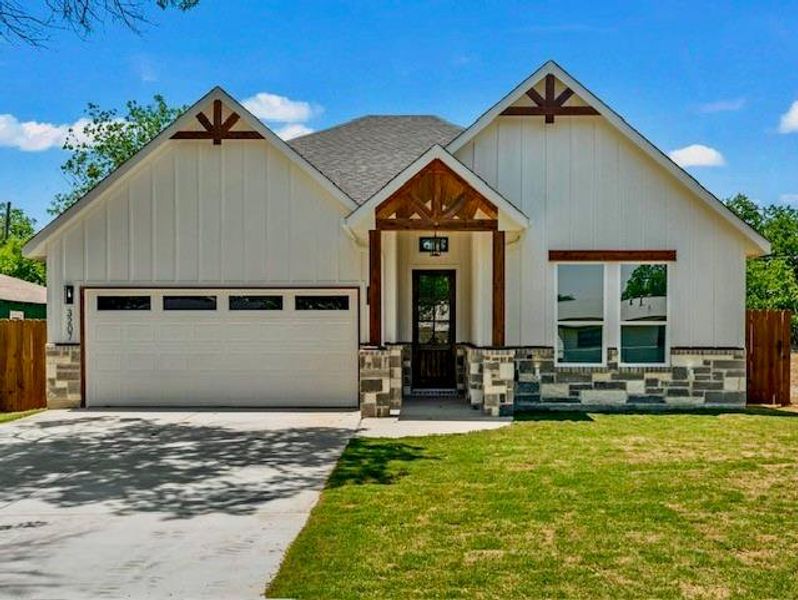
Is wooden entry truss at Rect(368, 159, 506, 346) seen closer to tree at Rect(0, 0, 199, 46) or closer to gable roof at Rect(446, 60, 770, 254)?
gable roof at Rect(446, 60, 770, 254)

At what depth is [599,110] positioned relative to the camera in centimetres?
1249

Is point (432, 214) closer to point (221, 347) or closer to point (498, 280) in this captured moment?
point (498, 280)

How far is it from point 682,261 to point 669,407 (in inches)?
105

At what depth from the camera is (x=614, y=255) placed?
12.7m

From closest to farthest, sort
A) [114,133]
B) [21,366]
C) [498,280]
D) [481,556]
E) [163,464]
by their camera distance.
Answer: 1. [481,556]
2. [163,464]
3. [498,280]
4. [21,366]
5. [114,133]

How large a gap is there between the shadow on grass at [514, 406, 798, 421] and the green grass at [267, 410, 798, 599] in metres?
2.23

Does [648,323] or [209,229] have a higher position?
[209,229]

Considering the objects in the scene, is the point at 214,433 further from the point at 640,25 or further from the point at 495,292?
the point at 640,25

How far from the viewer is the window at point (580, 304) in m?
12.7

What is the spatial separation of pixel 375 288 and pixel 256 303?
2.70 meters

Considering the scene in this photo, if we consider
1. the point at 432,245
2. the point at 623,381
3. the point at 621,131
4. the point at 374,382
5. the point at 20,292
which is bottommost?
the point at 623,381

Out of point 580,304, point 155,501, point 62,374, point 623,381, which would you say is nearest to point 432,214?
point 580,304

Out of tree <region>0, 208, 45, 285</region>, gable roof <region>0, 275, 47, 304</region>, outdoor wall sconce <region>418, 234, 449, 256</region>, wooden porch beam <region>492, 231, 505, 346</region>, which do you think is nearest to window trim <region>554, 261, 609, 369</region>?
wooden porch beam <region>492, 231, 505, 346</region>

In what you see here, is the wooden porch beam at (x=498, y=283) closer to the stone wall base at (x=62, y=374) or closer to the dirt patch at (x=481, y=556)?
the dirt patch at (x=481, y=556)
